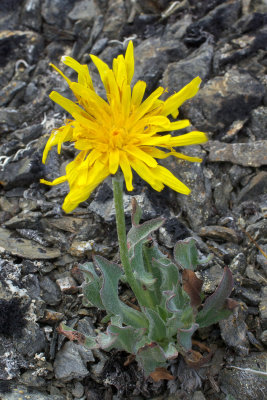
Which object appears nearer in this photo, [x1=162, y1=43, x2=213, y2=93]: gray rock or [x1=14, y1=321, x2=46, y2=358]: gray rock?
[x1=14, y1=321, x2=46, y2=358]: gray rock

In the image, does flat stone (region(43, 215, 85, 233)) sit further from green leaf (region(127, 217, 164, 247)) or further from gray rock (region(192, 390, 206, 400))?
gray rock (region(192, 390, 206, 400))

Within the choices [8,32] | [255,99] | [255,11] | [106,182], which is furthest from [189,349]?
[8,32]

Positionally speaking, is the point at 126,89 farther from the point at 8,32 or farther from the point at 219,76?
the point at 8,32

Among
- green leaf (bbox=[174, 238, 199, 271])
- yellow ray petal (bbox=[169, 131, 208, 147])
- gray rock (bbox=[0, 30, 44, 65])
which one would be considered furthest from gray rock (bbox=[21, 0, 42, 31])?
yellow ray petal (bbox=[169, 131, 208, 147])

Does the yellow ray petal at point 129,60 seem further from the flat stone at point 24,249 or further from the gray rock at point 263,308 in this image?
the gray rock at point 263,308

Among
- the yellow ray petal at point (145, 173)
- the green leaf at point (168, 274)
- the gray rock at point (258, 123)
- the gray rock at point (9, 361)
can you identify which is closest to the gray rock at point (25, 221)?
the gray rock at point (9, 361)
